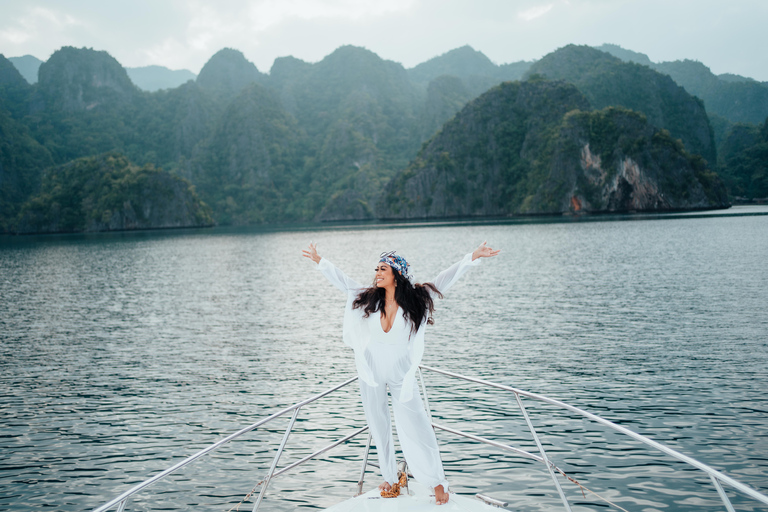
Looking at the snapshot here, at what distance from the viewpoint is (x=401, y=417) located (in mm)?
4520

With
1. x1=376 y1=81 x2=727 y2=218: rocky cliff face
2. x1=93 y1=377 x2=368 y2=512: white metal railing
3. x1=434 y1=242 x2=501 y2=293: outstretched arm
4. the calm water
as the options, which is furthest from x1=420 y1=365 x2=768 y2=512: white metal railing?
x1=376 y1=81 x2=727 y2=218: rocky cliff face

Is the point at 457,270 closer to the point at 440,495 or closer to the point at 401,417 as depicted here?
the point at 401,417

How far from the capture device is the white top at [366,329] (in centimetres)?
450

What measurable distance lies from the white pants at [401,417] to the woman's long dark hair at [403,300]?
255mm

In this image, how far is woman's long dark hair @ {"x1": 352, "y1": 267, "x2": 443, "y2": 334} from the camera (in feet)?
15.1

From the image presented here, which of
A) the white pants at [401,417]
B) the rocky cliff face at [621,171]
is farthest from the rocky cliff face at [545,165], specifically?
the white pants at [401,417]

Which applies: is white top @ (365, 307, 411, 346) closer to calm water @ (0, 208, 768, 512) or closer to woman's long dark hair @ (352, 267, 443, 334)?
woman's long dark hair @ (352, 267, 443, 334)

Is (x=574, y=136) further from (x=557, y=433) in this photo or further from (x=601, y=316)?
(x=557, y=433)

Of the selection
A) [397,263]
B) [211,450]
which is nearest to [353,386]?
[211,450]

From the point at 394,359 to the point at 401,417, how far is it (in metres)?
0.44

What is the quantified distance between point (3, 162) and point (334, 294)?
181m

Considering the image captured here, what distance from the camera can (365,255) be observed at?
183 ft

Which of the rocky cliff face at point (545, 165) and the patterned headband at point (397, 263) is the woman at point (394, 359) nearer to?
the patterned headband at point (397, 263)

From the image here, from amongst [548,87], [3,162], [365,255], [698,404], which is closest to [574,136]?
[548,87]
